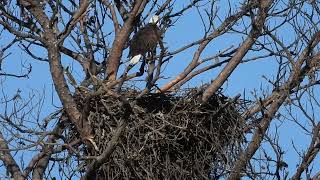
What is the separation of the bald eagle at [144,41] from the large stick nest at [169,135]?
0.63 metres

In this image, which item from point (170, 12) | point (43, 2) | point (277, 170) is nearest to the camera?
point (277, 170)

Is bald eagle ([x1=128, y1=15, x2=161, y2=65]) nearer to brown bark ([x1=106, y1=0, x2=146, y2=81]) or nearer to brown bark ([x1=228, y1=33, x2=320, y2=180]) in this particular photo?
brown bark ([x1=106, y1=0, x2=146, y2=81])

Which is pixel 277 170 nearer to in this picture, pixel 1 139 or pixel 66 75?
pixel 66 75

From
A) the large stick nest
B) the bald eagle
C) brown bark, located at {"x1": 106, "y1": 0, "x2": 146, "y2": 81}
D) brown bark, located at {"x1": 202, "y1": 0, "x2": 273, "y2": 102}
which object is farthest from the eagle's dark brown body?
brown bark, located at {"x1": 202, "y1": 0, "x2": 273, "y2": 102}

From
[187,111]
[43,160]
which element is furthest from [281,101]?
[43,160]

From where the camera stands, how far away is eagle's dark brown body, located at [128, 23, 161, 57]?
9231 mm

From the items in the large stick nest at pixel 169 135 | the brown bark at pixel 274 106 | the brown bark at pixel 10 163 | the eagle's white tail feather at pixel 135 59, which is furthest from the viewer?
the eagle's white tail feather at pixel 135 59

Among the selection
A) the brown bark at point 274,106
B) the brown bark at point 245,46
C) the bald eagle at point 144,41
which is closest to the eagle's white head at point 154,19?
the bald eagle at point 144,41

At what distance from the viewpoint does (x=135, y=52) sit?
953cm

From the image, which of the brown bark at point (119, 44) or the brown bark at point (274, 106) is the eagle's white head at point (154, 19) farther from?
the brown bark at point (274, 106)

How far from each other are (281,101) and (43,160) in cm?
250

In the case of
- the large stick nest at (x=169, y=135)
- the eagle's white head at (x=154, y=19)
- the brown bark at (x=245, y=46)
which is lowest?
the large stick nest at (x=169, y=135)

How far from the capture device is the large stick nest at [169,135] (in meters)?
8.33

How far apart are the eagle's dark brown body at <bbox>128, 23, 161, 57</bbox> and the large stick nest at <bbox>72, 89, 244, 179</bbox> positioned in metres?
0.62
